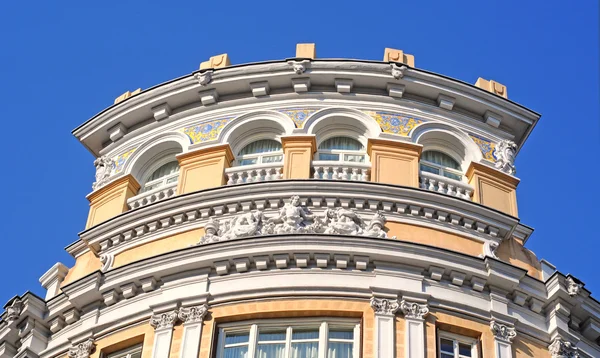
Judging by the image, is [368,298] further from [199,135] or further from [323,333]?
[199,135]

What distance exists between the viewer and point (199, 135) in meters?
37.5

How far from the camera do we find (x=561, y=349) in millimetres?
33031

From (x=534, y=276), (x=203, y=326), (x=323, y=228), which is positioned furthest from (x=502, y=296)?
(x=203, y=326)

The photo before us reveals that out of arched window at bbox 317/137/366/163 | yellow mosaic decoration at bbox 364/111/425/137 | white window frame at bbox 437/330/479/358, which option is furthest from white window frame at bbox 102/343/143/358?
yellow mosaic decoration at bbox 364/111/425/137

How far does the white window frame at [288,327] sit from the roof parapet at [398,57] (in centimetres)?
896

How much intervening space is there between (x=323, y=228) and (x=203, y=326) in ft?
12.7

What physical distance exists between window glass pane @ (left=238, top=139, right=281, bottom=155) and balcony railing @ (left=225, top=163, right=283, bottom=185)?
104cm

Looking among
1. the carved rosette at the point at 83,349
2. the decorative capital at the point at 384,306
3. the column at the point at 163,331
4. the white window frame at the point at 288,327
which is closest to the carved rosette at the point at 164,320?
the column at the point at 163,331

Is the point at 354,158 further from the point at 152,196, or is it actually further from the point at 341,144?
the point at 152,196

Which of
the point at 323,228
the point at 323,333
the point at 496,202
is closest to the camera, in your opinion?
the point at 323,333

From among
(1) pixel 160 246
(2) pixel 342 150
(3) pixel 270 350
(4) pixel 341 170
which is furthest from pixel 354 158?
(3) pixel 270 350

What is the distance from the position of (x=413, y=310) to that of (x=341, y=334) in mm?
1693

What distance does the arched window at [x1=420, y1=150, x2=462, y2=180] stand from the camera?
37.0m

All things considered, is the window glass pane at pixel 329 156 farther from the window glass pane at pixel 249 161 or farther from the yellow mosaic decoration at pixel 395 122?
the window glass pane at pixel 249 161
